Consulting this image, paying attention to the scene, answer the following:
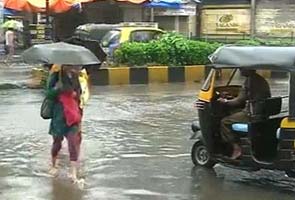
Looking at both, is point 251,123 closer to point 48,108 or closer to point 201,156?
point 201,156

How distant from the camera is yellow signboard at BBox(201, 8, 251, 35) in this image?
2842cm

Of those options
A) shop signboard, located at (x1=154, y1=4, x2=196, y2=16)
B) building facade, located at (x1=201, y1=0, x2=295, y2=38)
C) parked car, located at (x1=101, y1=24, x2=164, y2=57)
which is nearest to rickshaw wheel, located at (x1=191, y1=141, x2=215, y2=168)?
parked car, located at (x1=101, y1=24, x2=164, y2=57)

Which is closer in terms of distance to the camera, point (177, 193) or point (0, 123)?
point (177, 193)

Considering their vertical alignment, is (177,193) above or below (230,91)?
below

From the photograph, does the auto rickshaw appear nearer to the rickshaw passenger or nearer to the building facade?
the rickshaw passenger

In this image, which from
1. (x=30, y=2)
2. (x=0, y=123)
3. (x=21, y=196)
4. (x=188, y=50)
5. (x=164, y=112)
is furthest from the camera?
(x=30, y=2)

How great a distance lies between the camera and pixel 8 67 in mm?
23531

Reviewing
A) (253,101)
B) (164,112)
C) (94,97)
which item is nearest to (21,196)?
(253,101)

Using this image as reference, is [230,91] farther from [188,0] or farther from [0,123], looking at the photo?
[188,0]

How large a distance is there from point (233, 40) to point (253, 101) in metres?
20.4

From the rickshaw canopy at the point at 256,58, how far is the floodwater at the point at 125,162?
123cm

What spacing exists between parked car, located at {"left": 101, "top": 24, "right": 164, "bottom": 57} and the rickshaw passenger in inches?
490

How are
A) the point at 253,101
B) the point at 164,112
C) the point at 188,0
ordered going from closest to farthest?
the point at 253,101, the point at 164,112, the point at 188,0

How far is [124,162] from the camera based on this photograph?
29.5ft
